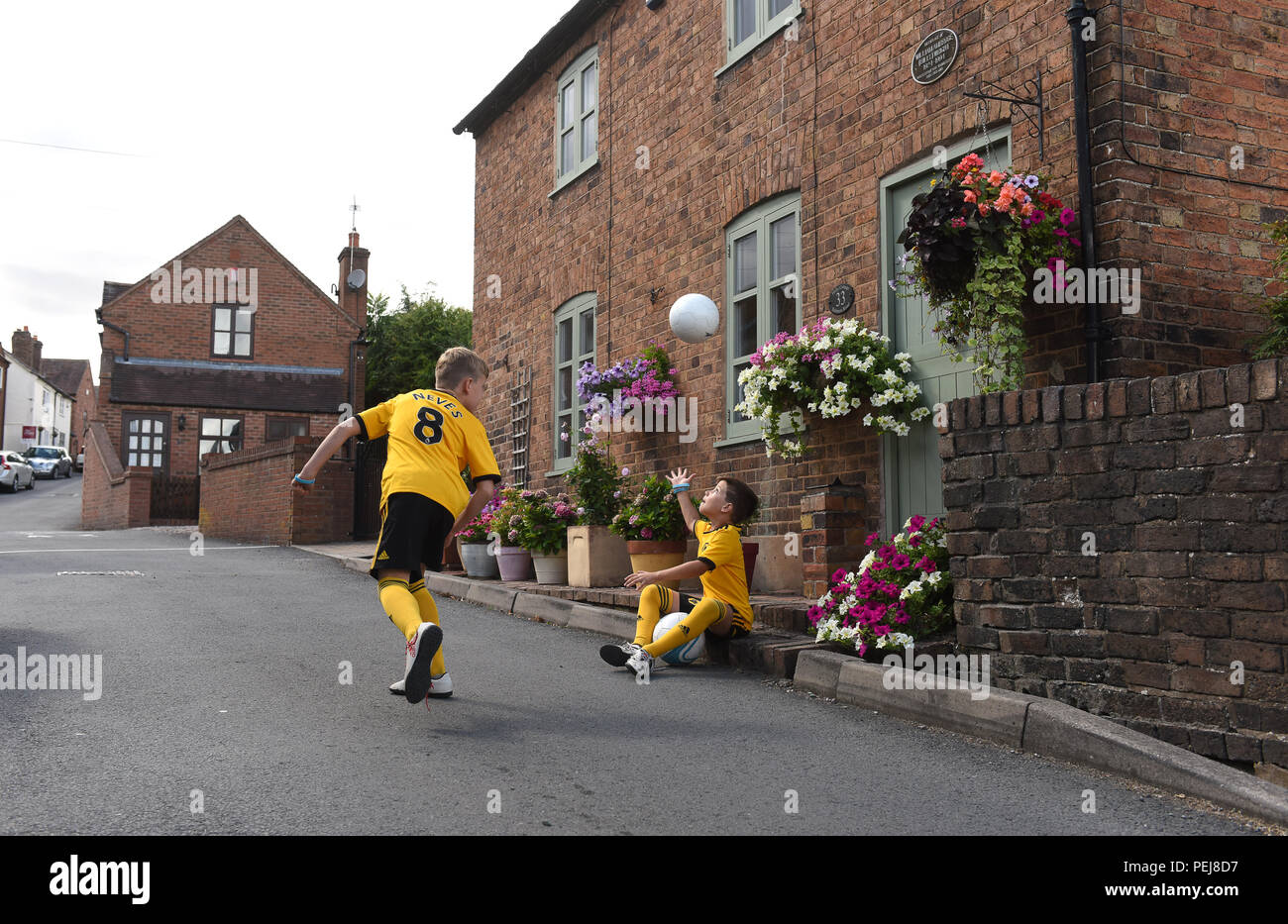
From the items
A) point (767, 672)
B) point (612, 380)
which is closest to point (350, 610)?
point (612, 380)

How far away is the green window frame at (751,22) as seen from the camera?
29.8 feet

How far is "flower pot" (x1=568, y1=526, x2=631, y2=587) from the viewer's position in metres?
9.48

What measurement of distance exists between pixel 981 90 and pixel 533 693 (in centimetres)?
480

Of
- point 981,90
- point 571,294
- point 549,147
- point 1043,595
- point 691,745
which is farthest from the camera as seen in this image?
point 549,147

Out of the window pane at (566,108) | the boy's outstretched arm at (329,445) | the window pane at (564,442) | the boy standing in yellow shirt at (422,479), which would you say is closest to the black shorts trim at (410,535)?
the boy standing in yellow shirt at (422,479)

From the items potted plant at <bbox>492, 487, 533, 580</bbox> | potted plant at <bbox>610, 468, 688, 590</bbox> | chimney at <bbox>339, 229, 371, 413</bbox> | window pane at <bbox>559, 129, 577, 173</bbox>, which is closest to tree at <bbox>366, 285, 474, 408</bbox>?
chimney at <bbox>339, 229, 371, 413</bbox>

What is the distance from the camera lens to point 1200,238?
6355mm

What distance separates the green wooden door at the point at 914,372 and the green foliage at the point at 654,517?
1838 millimetres

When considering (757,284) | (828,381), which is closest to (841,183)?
(757,284)

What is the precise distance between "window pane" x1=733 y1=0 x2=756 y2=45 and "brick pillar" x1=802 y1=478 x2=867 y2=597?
4.68 m

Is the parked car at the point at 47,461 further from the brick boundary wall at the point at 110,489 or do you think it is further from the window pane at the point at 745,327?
the window pane at the point at 745,327

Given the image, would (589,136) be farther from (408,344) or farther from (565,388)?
(408,344)

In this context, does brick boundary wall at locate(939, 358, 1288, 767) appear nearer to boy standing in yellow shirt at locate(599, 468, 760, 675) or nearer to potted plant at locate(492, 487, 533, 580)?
boy standing in yellow shirt at locate(599, 468, 760, 675)

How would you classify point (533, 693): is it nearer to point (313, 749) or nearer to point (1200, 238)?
point (313, 749)
